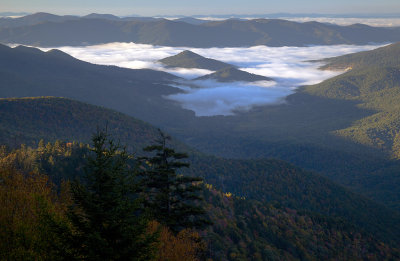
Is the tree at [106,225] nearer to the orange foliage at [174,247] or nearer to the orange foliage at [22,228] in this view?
the orange foliage at [22,228]

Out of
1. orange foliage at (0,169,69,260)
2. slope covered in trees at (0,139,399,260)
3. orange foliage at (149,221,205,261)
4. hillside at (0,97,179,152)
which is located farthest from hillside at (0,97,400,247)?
orange foliage at (0,169,69,260)

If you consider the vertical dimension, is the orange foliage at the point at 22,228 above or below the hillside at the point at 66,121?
above

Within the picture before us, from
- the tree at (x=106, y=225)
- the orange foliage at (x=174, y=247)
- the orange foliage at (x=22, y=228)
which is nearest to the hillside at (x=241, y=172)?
the orange foliage at (x=174, y=247)

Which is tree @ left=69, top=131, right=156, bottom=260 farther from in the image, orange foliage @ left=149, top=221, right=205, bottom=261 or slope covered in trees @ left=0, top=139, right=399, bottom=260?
slope covered in trees @ left=0, top=139, right=399, bottom=260

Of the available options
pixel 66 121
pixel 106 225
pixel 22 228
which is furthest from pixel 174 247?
pixel 66 121

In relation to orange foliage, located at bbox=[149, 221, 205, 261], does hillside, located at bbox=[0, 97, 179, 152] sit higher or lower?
lower

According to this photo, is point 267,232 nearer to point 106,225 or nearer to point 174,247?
point 174,247

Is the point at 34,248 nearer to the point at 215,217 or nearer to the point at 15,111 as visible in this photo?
the point at 215,217

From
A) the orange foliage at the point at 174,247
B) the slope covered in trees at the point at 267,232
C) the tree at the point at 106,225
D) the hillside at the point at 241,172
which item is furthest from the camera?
the hillside at the point at 241,172

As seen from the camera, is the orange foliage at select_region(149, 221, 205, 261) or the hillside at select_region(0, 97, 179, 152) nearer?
the orange foliage at select_region(149, 221, 205, 261)

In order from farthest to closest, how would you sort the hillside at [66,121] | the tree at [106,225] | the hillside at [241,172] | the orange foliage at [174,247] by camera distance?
1. the hillside at [66,121]
2. the hillside at [241,172]
3. the orange foliage at [174,247]
4. the tree at [106,225]

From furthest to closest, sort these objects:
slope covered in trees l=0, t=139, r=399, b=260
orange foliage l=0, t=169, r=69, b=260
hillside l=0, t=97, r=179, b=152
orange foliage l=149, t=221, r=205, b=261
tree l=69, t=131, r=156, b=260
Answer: hillside l=0, t=97, r=179, b=152 < slope covered in trees l=0, t=139, r=399, b=260 < orange foliage l=149, t=221, r=205, b=261 < orange foliage l=0, t=169, r=69, b=260 < tree l=69, t=131, r=156, b=260
